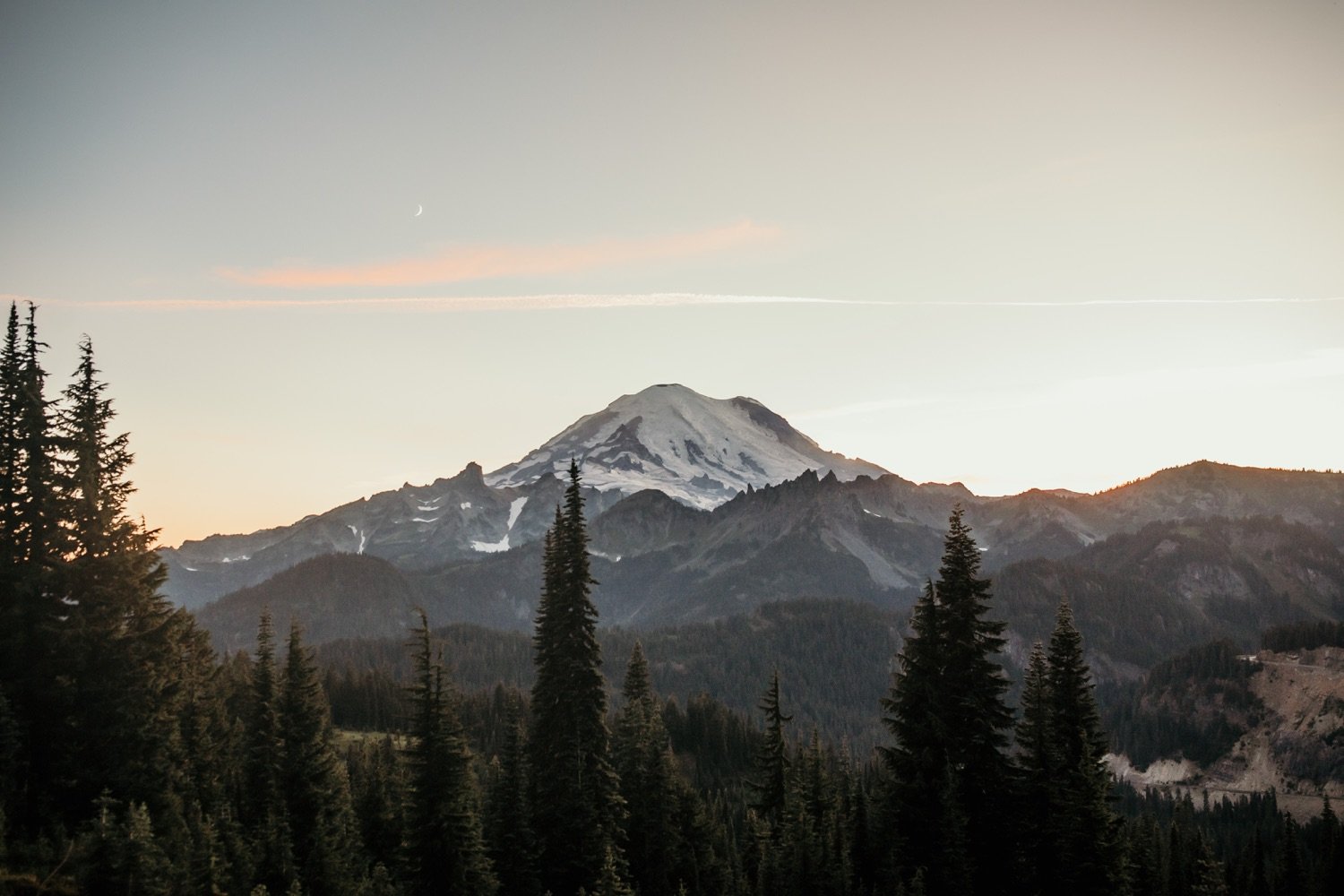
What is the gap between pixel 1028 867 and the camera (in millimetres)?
46188

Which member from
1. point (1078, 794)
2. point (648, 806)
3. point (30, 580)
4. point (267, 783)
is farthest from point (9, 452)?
point (1078, 794)

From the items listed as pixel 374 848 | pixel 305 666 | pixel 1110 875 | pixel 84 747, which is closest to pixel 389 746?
pixel 374 848

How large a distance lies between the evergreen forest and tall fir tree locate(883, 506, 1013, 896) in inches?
3.6

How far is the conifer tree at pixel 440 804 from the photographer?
51.1 meters

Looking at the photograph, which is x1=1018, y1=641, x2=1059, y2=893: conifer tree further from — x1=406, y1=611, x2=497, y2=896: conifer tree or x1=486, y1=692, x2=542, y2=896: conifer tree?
x1=486, y1=692, x2=542, y2=896: conifer tree

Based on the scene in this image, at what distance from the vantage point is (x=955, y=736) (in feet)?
152

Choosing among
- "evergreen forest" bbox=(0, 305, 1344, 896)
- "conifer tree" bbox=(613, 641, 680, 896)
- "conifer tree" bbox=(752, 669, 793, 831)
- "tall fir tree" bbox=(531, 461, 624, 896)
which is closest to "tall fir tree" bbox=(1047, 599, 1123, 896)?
"evergreen forest" bbox=(0, 305, 1344, 896)

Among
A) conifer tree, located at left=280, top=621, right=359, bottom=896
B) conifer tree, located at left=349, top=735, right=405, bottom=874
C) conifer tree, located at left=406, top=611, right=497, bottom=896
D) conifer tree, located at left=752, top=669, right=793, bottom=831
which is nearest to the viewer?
conifer tree, located at left=406, top=611, right=497, bottom=896

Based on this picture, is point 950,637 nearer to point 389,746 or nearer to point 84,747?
point 84,747

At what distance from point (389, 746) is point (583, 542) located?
3173cm

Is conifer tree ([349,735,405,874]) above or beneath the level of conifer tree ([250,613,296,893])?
beneath

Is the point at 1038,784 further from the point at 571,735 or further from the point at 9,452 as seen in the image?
the point at 9,452

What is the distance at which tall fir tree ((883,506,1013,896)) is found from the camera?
46125mm

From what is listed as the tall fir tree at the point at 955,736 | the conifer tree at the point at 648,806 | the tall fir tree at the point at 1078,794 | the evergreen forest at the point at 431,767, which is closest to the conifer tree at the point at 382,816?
the evergreen forest at the point at 431,767
